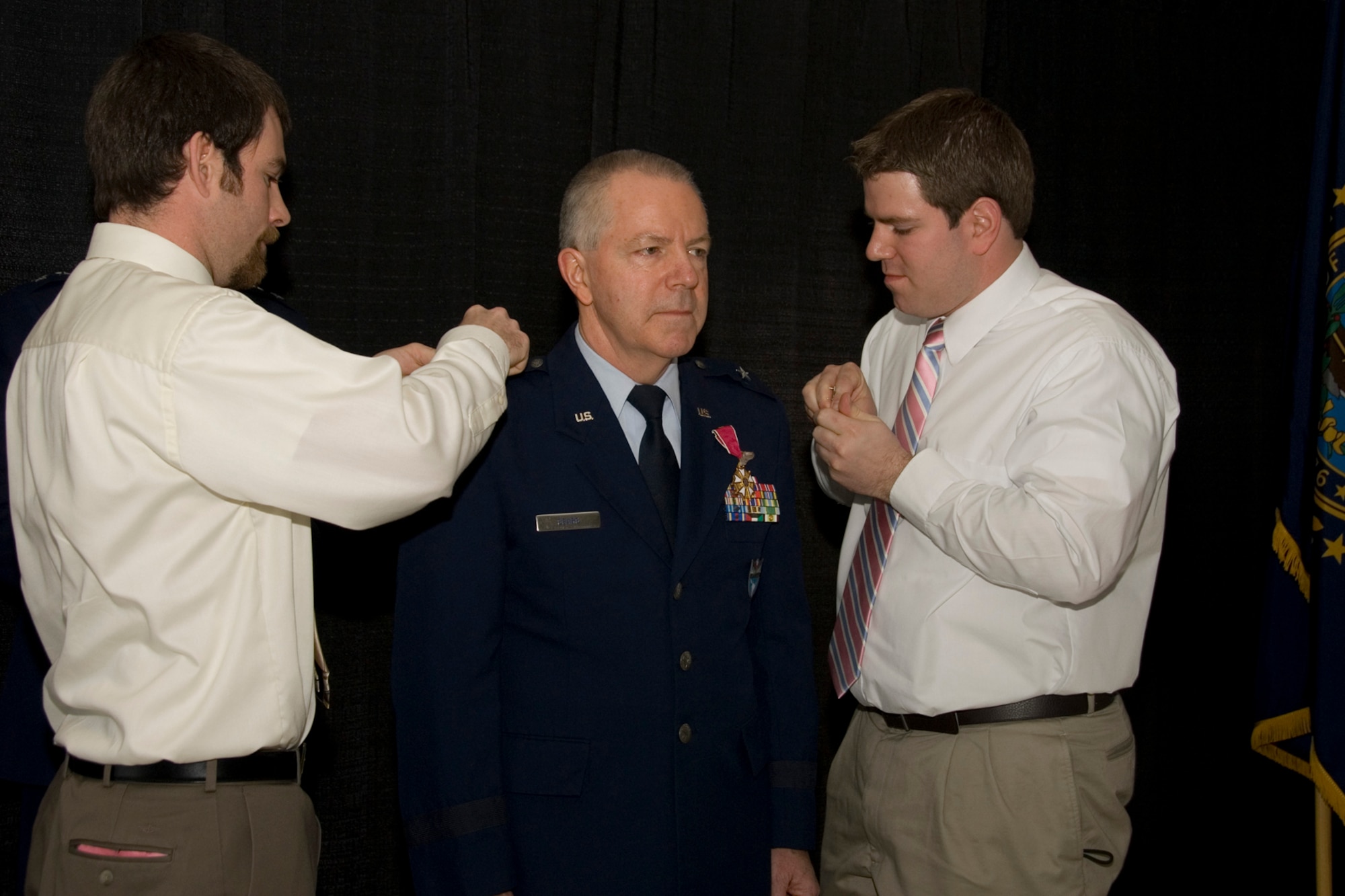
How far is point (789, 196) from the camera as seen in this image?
3.04 metres

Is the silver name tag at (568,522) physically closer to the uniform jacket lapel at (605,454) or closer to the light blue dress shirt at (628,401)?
the uniform jacket lapel at (605,454)

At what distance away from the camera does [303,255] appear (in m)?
2.52

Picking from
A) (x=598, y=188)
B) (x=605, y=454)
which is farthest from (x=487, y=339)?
(x=598, y=188)

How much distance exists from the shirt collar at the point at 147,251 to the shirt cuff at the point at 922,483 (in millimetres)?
1251

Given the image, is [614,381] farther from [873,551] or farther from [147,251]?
[147,251]

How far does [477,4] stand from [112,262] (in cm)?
137

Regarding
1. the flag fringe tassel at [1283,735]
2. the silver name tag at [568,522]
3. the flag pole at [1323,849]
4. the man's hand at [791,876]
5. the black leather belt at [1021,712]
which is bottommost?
the flag pole at [1323,849]

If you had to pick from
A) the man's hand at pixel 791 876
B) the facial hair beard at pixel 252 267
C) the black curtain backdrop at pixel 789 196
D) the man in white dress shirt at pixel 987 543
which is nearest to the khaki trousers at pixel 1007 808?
the man in white dress shirt at pixel 987 543

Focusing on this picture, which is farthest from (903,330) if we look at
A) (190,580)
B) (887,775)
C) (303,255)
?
(190,580)

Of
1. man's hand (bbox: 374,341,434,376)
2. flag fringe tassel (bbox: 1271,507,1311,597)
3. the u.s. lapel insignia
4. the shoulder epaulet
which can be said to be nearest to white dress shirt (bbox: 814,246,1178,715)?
the u.s. lapel insignia

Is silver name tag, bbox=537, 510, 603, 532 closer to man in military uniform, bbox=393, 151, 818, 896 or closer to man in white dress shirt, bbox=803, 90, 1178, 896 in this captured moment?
man in military uniform, bbox=393, 151, 818, 896

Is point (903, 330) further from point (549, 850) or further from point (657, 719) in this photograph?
point (549, 850)

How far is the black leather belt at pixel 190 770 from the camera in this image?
1.52m

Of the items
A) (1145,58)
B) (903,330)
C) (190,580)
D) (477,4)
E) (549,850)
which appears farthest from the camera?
(1145,58)
